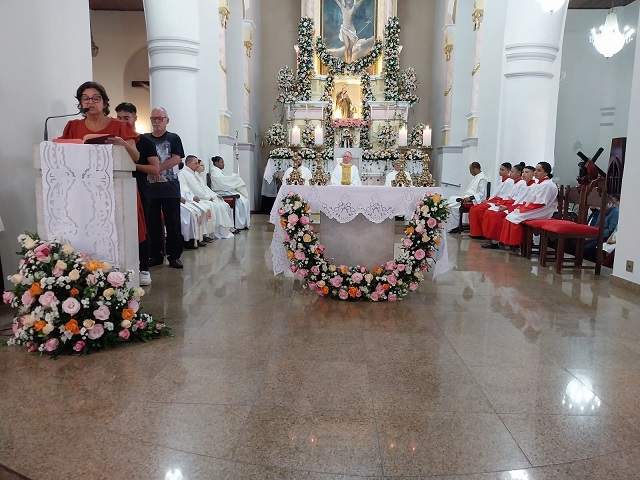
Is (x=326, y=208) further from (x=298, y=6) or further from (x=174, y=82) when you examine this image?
(x=298, y=6)

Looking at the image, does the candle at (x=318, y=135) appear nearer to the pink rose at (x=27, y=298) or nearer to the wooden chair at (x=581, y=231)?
the wooden chair at (x=581, y=231)

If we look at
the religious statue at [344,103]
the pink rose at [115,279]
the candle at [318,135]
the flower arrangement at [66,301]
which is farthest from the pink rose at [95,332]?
the religious statue at [344,103]

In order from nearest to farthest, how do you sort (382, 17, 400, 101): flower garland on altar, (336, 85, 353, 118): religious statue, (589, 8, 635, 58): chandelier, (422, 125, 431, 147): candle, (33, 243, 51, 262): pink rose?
(33, 243, 51, 262): pink rose < (589, 8, 635, 58): chandelier < (422, 125, 431, 147): candle < (382, 17, 400, 101): flower garland on altar < (336, 85, 353, 118): religious statue

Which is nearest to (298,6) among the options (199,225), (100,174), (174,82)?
(174,82)

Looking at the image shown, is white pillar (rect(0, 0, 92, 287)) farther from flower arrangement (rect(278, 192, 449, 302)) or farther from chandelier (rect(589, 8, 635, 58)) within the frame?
chandelier (rect(589, 8, 635, 58))

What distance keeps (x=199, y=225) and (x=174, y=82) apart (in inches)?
113

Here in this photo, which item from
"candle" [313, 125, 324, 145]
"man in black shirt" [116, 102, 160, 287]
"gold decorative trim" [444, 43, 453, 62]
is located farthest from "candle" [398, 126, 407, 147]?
"man in black shirt" [116, 102, 160, 287]

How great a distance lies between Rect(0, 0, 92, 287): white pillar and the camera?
13.9 ft

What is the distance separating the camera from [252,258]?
6703mm

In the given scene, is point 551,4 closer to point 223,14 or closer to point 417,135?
point 417,135

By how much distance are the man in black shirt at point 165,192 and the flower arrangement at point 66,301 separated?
218 cm

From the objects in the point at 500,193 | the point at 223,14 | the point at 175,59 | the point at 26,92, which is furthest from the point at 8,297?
the point at 223,14

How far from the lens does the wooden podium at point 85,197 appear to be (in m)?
3.26

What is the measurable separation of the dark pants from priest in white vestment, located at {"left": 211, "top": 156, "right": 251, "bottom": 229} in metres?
3.90
